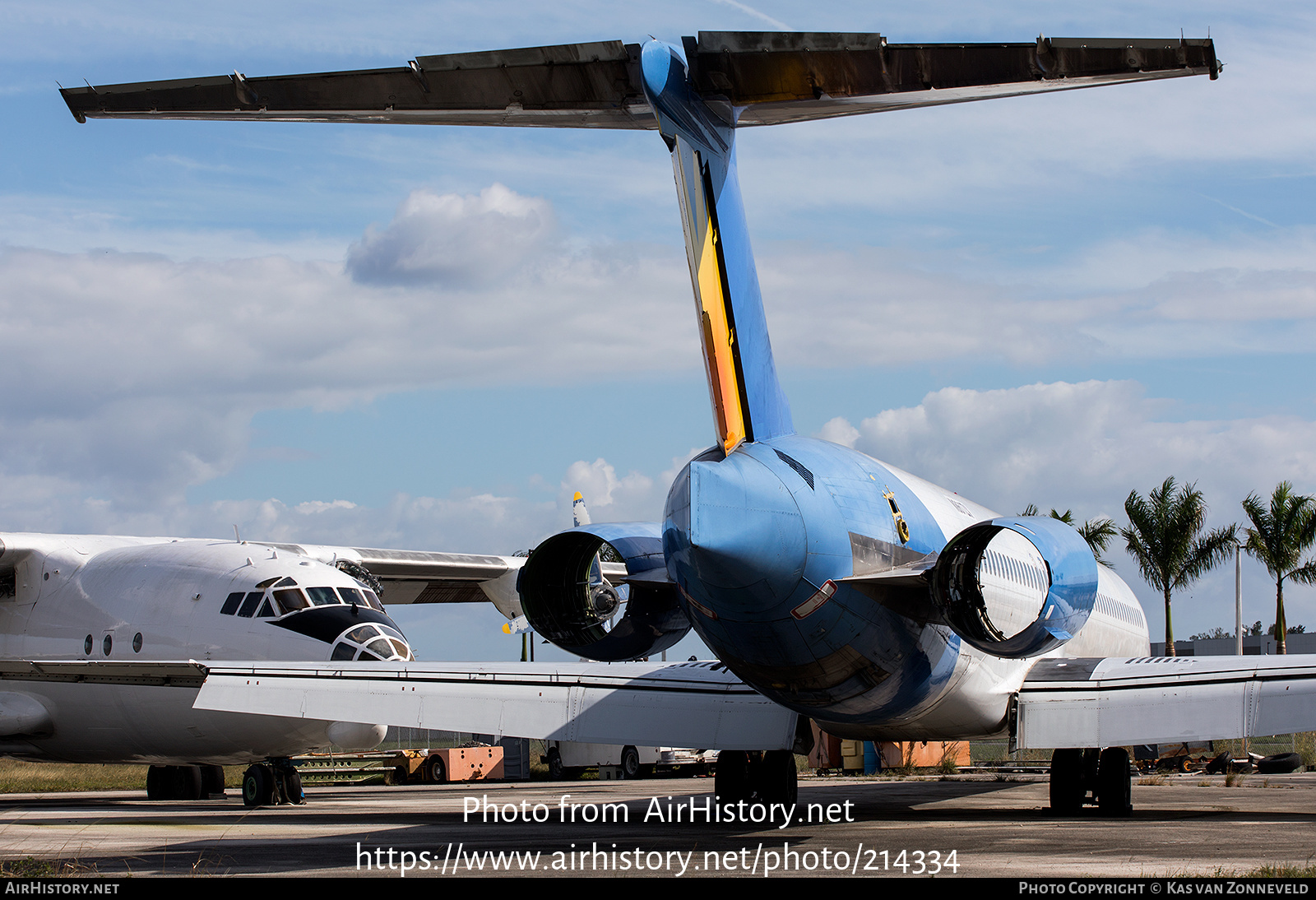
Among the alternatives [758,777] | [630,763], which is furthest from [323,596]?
[630,763]

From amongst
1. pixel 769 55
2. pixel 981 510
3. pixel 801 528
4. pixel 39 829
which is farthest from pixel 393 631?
pixel 769 55

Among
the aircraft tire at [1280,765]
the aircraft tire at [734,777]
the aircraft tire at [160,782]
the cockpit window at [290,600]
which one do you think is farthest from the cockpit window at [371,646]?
the aircraft tire at [1280,765]

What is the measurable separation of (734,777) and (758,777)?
0.25 m

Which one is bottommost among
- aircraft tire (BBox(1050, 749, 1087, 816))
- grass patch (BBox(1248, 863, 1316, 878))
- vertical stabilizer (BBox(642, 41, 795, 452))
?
aircraft tire (BBox(1050, 749, 1087, 816))

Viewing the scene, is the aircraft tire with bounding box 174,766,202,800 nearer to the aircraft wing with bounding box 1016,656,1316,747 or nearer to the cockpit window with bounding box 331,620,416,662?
the cockpit window with bounding box 331,620,416,662

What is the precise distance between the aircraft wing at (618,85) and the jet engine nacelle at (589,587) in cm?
342

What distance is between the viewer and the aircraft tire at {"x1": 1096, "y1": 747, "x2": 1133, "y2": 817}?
1368 centimetres

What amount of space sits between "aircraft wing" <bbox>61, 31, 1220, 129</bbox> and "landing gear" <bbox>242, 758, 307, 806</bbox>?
35.5 feet

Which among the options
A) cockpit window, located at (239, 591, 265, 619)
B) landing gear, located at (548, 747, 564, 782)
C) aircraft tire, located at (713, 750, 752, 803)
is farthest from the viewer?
landing gear, located at (548, 747, 564, 782)

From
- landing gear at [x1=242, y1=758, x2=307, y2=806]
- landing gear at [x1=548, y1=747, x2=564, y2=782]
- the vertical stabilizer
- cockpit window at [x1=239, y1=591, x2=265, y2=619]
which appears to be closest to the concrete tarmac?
landing gear at [x1=242, y1=758, x2=307, y2=806]

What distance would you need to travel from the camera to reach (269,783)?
56.0ft

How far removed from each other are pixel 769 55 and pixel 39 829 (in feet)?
34.6
